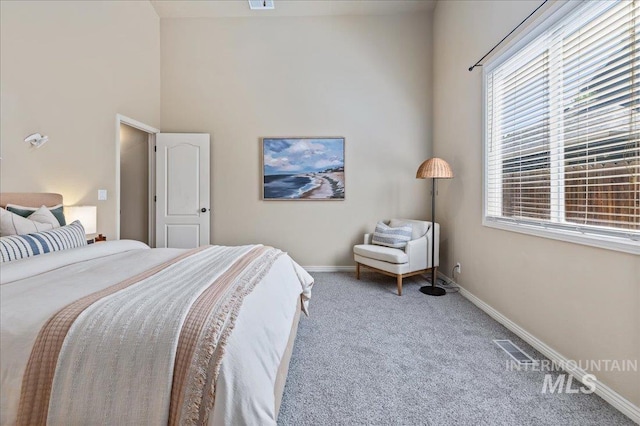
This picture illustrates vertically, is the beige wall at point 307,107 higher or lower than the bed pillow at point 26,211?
higher

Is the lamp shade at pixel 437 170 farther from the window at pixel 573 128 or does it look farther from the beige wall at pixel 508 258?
the window at pixel 573 128

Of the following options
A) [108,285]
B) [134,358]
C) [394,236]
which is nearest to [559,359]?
[394,236]

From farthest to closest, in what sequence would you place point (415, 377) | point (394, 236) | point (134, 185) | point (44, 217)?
1. point (134, 185)
2. point (394, 236)
3. point (44, 217)
4. point (415, 377)

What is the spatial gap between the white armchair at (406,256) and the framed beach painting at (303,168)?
1005mm

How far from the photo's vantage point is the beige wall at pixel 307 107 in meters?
4.05

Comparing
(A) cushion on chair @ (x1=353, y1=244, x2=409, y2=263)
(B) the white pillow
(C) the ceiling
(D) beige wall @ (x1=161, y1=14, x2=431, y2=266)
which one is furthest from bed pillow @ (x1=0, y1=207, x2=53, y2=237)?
(C) the ceiling

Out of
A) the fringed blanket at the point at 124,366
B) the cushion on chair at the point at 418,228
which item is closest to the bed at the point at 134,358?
the fringed blanket at the point at 124,366

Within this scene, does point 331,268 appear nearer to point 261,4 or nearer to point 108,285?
point 108,285

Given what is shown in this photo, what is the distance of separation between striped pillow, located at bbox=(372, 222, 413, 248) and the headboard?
3.40 metres

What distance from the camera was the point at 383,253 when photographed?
131 inches

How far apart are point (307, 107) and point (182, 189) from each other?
2139mm

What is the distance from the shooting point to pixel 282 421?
4.45ft

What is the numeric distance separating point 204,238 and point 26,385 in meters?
3.21

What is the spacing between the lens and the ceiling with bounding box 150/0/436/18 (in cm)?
381
